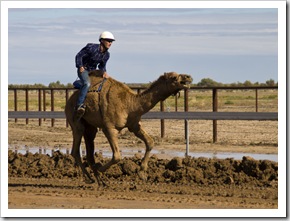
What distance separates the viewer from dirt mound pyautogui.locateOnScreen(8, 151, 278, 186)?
1661 centimetres

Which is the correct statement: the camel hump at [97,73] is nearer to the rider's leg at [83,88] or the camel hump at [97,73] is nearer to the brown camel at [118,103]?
the brown camel at [118,103]

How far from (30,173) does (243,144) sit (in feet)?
32.1

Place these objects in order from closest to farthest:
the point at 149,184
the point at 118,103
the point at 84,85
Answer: the point at 118,103
the point at 84,85
the point at 149,184

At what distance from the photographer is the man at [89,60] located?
52.3 feet

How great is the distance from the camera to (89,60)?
16.3m

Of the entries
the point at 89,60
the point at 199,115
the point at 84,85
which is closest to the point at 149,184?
the point at 84,85

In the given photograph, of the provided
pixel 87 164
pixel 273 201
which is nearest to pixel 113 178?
pixel 87 164

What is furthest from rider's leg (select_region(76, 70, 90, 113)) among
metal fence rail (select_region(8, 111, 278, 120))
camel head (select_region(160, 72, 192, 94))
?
metal fence rail (select_region(8, 111, 278, 120))

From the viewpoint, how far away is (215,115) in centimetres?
2148

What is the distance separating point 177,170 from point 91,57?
2737 millimetres

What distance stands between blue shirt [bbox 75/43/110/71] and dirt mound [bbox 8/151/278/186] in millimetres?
2247

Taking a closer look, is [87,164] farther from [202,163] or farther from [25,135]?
[25,135]

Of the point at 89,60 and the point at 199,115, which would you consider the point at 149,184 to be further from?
the point at 199,115

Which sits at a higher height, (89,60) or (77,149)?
(89,60)
